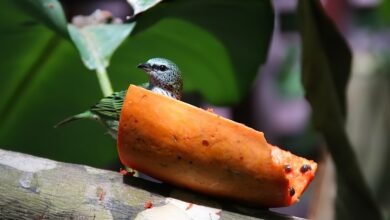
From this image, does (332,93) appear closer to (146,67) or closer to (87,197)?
(146,67)

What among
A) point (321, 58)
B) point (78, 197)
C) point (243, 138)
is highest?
point (321, 58)

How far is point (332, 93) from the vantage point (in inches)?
75.1

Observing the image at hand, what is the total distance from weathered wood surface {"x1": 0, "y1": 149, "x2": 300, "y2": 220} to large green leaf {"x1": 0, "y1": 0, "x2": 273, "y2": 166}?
72 centimetres

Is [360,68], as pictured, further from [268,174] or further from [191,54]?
[268,174]

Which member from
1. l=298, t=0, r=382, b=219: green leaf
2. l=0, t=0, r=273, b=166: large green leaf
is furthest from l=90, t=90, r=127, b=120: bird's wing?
l=298, t=0, r=382, b=219: green leaf

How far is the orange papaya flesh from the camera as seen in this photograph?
1.08 metres

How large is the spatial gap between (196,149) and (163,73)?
0.26m

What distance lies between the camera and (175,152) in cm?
109

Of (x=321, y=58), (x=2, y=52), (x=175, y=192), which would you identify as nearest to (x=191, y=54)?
(x=321, y=58)

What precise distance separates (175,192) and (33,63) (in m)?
0.96

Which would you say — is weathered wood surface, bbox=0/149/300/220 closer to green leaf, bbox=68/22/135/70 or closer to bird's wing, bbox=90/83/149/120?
bird's wing, bbox=90/83/149/120

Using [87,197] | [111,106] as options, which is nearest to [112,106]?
[111,106]

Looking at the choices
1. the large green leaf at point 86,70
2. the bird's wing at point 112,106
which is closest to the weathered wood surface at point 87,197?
the bird's wing at point 112,106

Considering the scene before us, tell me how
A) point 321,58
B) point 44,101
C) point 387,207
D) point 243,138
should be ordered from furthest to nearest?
point 387,207, point 44,101, point 321,58, point 243,138
